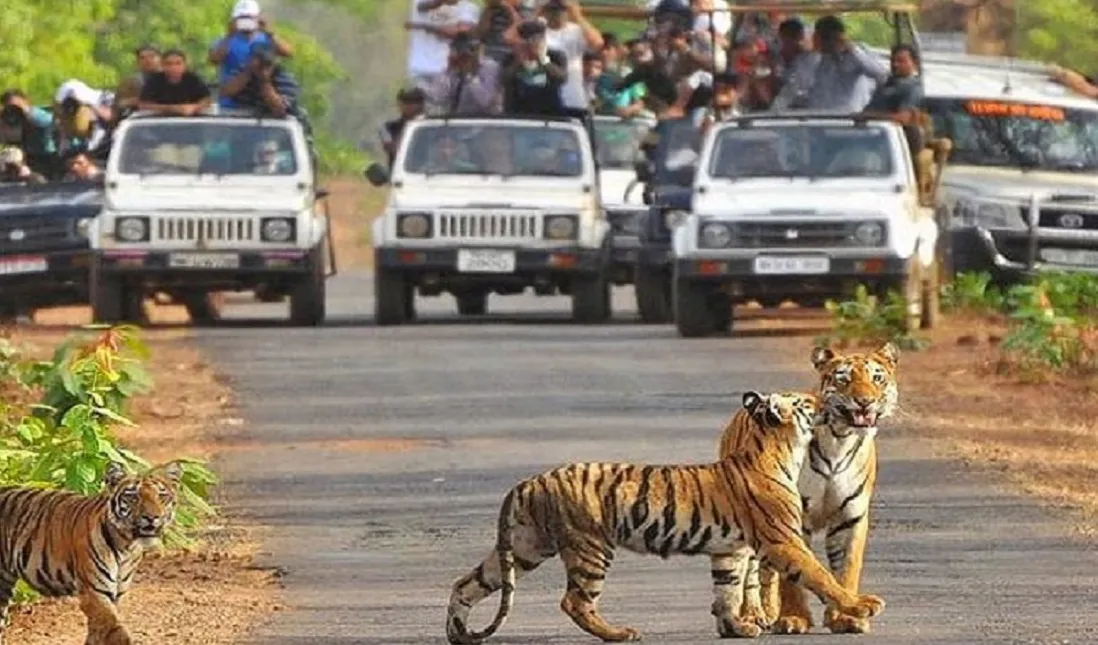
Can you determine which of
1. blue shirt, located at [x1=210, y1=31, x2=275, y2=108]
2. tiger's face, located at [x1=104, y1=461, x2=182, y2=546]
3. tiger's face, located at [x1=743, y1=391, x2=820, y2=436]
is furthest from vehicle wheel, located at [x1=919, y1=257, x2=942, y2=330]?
tiger's face, located at [x1=104, y1=461, x2=182, y2=546]

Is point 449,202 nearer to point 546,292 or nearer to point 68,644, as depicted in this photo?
point 546,292

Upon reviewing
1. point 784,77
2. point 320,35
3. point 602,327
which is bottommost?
point 320,35

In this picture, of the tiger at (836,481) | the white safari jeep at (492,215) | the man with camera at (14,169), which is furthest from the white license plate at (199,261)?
the tiger at (836,481)

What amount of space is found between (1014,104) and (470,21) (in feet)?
16.0

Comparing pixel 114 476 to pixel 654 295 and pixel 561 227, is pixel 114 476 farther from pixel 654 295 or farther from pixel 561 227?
pixel 654 295

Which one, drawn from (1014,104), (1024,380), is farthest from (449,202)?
(1024,380)

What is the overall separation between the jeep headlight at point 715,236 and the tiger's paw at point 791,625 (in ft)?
50.4

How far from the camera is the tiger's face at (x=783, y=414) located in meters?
11.0

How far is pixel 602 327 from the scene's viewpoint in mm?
28844

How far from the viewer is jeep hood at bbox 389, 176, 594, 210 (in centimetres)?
2866

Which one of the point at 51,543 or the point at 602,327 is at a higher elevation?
the point at 51,543

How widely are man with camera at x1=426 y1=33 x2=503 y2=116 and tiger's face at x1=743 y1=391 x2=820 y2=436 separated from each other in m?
18.4

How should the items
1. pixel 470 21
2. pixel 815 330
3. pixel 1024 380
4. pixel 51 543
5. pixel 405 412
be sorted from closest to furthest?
pixel 51 543 → pixel 405 412 → pixel 1024 380 → pixel 815 330 → pixel 470 21

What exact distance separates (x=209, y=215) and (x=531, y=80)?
299 cm
